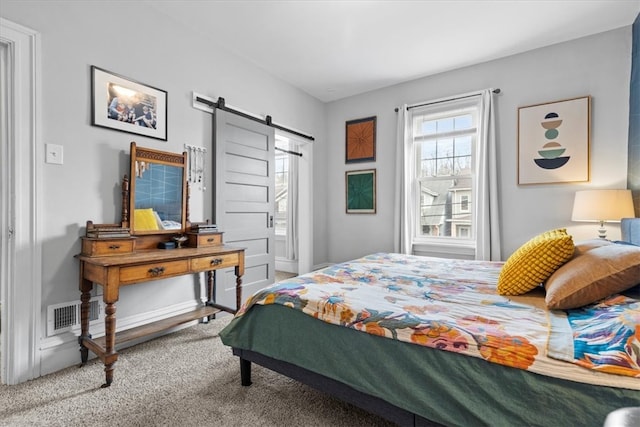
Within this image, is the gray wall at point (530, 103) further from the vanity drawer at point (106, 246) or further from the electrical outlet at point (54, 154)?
the electrical outlet at point (54, 154)

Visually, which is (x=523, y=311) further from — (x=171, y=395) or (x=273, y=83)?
(x=273, y=83)

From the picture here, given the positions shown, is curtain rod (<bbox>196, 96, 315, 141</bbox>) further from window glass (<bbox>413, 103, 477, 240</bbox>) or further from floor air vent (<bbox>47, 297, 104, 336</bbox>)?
floor air vent (<bbox>47, 297, 104, 336</bbox>)

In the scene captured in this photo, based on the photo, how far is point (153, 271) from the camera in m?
2.13

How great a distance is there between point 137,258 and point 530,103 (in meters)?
4.03

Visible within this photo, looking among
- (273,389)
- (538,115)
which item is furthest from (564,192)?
(273,389)

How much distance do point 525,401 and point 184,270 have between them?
215 centimetres

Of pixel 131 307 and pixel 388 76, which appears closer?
pixel 131 307

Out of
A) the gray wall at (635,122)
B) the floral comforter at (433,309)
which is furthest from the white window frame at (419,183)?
the floral comforter at (433,309)

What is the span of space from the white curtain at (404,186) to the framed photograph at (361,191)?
15.9 inches

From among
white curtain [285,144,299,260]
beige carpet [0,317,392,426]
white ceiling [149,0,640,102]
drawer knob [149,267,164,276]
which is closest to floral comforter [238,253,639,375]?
beige carpet [0,317,392,426]

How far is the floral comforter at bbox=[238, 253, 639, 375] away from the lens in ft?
3.60

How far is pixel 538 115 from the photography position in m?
3.30

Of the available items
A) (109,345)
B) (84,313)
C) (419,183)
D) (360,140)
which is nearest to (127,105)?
(84,313)

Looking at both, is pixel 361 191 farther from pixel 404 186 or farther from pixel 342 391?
pixel 342 391
